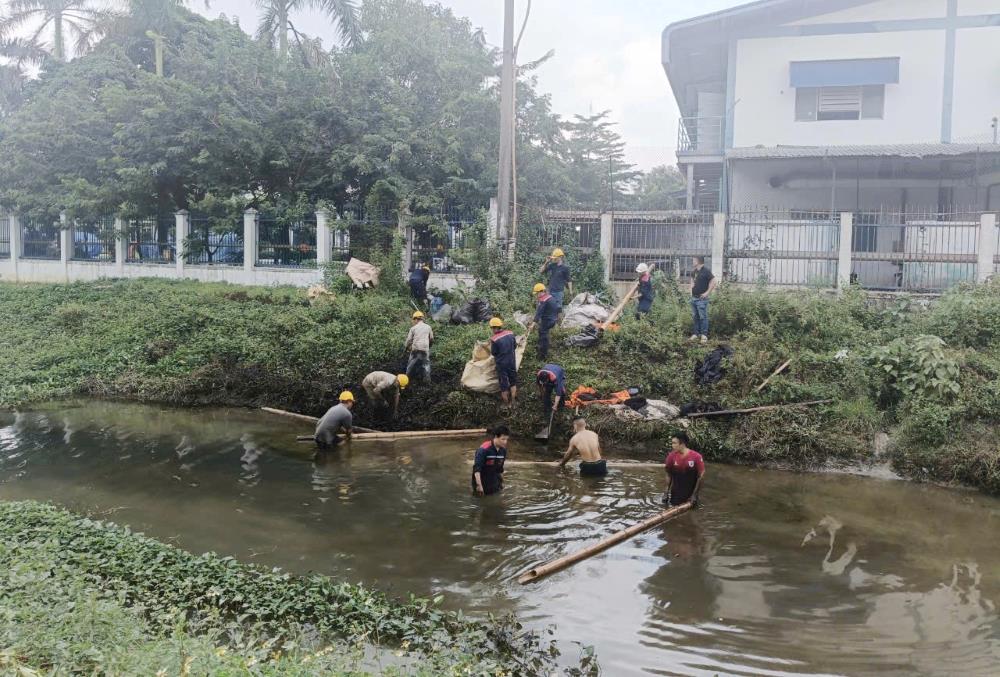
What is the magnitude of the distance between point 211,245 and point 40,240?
26.8 ft

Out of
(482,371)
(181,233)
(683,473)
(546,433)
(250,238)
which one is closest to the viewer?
(683,473)

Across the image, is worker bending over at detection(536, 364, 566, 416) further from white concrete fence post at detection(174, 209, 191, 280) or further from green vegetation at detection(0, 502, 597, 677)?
white concrete fence post at detection(174, 209, 191, 280)

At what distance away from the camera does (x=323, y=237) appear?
20375 mm

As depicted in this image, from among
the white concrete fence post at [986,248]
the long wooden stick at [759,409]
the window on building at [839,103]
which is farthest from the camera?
the window on building at [839,103]

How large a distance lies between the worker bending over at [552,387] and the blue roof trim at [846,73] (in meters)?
13.8

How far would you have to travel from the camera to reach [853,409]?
1192 centimetres

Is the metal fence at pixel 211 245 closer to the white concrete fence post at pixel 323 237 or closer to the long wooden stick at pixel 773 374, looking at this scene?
the white concrete fence post at pixel 323 237

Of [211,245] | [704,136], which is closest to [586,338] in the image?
[211,245]

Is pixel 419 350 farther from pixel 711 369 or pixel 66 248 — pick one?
pixel 66 248

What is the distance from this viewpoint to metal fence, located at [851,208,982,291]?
15828 mm

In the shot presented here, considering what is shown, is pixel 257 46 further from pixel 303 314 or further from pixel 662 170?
pixel 662 170

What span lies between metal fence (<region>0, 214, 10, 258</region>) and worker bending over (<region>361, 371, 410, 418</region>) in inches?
801

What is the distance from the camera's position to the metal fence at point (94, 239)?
2425 centimetres

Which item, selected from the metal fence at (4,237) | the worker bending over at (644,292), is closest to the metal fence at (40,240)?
the metal fence at (4,237)
